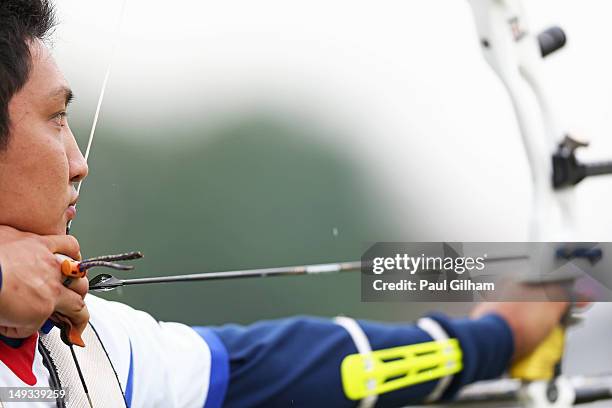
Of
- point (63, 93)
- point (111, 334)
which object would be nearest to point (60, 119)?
point (63, 93)

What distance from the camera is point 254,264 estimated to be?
6.53 metres

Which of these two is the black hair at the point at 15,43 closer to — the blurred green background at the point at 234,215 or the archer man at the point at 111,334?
the archer man at the point at 111,334

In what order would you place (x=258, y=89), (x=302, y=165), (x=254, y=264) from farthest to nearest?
(x=302, y=165) → (x=258, y=89) → (x=254, y=264)

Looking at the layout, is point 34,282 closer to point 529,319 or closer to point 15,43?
point 15,43

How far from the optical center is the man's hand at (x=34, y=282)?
101 cm

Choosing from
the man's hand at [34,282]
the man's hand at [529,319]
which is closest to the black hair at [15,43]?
the man's hand at [34,282]

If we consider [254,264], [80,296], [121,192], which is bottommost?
[254,264]

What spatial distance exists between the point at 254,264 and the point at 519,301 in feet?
16.1

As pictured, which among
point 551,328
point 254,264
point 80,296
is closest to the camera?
point 80,296

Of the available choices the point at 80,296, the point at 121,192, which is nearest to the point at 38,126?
the point at 80,296

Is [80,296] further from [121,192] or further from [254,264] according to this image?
[254,264]

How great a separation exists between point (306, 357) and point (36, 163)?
593 millimetres

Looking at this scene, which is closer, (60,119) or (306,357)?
(60,119)

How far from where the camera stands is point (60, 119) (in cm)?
115
